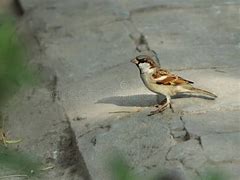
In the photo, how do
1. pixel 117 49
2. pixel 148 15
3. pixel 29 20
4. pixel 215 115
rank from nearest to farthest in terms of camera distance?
pixel 215 115 < pixel 117 49 < pixel 148 15 < pixel 29 20

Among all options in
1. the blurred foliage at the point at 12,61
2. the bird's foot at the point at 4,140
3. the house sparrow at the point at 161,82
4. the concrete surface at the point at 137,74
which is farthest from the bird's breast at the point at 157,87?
the blurred foliage at the point at 12,61

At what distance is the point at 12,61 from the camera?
131 cm

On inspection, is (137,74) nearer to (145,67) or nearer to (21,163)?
(145,67)

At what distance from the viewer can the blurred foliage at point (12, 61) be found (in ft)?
4.29

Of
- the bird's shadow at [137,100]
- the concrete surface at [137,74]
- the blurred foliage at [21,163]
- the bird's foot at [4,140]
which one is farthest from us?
the bird's shadow at [137,100]

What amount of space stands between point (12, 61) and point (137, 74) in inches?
150

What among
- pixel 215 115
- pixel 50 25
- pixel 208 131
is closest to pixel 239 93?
pixel 215 115

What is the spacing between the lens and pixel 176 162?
11.5 ft

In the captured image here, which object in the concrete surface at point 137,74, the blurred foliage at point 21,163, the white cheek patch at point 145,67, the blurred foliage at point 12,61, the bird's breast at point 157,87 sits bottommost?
the concrete surface at point 137,74

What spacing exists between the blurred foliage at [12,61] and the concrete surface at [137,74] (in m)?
0.87

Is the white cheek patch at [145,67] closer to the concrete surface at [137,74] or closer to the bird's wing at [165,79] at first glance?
the bird's wing at [165,79]

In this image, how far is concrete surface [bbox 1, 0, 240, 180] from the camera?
145 inches

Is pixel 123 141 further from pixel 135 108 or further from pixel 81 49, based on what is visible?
pixel 81 49

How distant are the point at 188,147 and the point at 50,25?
3.47 meters
